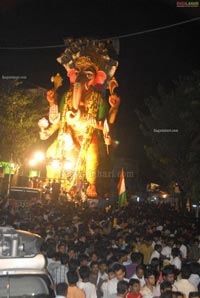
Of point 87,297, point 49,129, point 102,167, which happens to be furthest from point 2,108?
point 87,297

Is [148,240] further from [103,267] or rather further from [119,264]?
[119,264]

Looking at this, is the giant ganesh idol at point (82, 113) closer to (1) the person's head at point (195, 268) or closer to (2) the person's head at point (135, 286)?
(1) the person's head at point (195, 268)

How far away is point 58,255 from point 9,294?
3.30 meters

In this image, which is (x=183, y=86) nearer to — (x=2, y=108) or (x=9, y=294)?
(x=2, y=108)

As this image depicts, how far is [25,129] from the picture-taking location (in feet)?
102

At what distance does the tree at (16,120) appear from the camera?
29.1 meters

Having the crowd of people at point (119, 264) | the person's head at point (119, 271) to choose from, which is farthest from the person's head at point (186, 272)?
the person's head at point (119, 271)

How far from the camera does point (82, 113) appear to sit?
3588 centimetres

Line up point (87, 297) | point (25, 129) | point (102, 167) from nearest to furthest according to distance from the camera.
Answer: point (87, 297), point (25, 129), point (102, 167)

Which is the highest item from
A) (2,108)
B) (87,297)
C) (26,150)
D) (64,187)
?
(2,108)

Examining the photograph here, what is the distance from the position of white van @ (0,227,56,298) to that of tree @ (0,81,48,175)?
2462 centimetres

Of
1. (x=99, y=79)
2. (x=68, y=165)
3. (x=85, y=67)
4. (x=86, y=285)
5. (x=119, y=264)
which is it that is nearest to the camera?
(x=86, y=285)

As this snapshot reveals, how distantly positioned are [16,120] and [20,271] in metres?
26.1

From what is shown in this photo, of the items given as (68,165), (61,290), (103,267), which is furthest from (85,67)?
(61,290)
